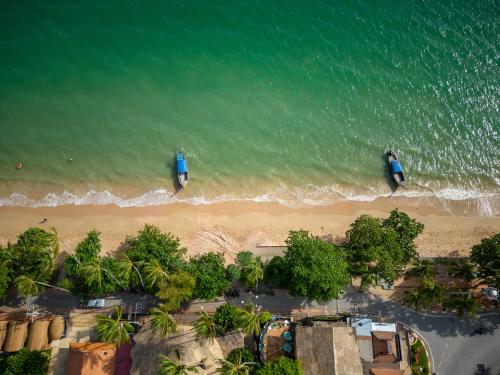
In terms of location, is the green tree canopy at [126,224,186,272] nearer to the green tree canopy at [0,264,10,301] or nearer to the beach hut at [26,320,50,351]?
the beach hut at [26,320,50,351]

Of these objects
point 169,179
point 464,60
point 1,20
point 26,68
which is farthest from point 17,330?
point 464,60

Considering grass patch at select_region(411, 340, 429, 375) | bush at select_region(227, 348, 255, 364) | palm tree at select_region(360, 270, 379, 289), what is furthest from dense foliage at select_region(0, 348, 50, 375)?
grass patch at select_region(411, 340, 429, 375)

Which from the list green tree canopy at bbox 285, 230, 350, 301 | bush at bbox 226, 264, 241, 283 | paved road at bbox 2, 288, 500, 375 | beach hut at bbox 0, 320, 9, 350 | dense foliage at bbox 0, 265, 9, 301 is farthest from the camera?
bush at bbox 226, 264, 241, 283

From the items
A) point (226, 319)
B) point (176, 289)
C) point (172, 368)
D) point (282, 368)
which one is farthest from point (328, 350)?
point (176, 289)

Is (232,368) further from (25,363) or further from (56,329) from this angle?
(25,363)

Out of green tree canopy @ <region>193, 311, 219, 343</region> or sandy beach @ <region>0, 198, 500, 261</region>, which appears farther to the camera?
sandy beach @ <region>0, 198, 500, 261</region>

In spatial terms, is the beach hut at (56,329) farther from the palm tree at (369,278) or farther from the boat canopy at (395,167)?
the boat canopy at (395,167)
